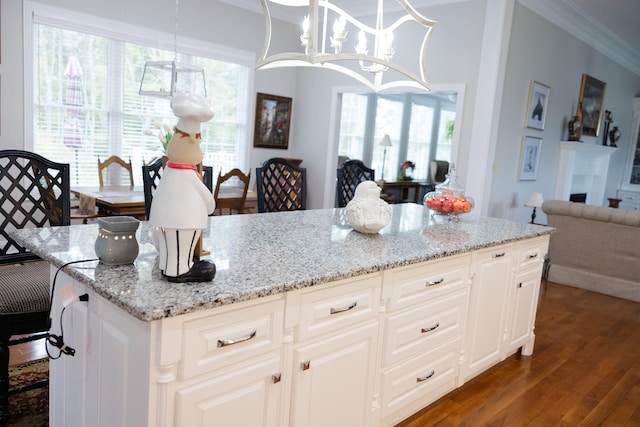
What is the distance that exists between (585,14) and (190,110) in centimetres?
607

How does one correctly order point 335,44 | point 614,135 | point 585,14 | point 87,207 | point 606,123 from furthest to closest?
point 614,135 < point 606,123 < point 585,14 < point 87,207 < point 335,44

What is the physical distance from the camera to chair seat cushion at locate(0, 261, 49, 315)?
188cm

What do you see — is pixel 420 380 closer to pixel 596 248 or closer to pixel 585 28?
pixel 596 248

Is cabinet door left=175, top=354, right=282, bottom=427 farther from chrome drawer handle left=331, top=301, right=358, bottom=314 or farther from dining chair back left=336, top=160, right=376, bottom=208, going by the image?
dining chair back left=336, top=160, right=376, bottom=208

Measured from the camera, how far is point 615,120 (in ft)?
26.5

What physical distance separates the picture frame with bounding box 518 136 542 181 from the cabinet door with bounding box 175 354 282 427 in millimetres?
4890

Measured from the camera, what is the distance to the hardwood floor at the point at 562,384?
7.96 ft

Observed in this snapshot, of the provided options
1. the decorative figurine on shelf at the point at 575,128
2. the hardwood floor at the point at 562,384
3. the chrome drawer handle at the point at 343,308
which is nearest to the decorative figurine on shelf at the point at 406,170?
the decorative figurine on shelf at the point at 575,128

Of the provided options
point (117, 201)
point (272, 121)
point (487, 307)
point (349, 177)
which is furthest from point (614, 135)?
point (117, 201)

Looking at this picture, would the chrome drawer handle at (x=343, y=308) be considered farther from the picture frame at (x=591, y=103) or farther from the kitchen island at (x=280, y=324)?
the picture frame at (x=591, y=103)

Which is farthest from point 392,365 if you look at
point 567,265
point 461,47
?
point 461,47

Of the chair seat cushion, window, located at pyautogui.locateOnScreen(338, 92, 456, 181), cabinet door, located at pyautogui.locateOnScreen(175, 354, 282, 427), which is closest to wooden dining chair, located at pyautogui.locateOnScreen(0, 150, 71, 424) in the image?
the chair seat cushion

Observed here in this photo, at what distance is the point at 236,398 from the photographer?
1.44 m

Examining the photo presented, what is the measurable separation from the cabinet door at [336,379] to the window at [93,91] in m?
3.23
